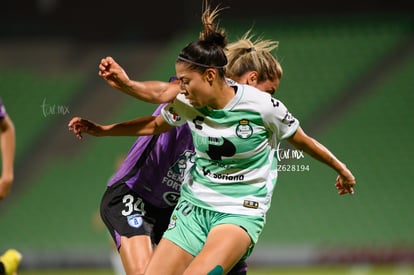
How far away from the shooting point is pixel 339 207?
10.6m

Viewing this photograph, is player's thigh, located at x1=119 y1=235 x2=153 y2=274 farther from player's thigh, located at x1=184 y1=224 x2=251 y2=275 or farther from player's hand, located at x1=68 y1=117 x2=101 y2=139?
player's hand, located at x1=68 y1=117 x2=101 y2=139

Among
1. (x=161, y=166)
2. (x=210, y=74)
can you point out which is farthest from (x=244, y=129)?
(x=161, y=166)

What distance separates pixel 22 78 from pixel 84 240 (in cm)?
206

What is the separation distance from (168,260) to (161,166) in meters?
0.69

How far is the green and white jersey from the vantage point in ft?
16.0

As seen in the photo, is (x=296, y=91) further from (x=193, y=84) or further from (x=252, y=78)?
(x=193, y=84)

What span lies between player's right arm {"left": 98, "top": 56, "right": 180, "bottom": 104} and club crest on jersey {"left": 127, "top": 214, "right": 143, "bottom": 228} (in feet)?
2.57

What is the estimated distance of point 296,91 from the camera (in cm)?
983

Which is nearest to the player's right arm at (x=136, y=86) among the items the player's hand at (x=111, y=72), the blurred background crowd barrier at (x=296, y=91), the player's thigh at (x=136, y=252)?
the player's hand at (x=111, y=72)

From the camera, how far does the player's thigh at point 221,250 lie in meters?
4.68

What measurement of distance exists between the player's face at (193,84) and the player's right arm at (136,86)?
0.46 feet

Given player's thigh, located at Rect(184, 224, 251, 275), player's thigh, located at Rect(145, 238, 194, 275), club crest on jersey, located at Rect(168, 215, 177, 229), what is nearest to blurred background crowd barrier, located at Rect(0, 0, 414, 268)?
club crest on jersey, located at Rect(168, 215, 177, 229)

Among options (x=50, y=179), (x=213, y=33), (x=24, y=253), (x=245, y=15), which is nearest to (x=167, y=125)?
(x=213, y=33)

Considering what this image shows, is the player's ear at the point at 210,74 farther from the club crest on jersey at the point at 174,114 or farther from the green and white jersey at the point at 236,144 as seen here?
the club crest on jersey at the point at 174,114
